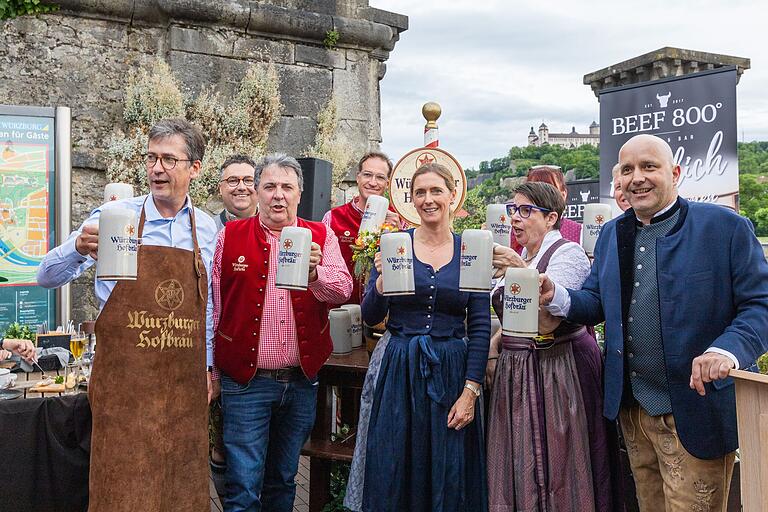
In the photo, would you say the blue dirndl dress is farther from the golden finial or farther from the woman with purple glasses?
the golden finial

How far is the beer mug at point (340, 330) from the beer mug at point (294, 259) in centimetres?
116

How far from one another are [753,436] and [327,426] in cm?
228

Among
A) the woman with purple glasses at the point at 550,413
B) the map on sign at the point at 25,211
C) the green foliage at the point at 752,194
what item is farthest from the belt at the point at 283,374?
the green foliage at the point at 752,194

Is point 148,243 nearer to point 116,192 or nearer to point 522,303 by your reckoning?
point 116,192

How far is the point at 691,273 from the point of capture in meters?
2.29

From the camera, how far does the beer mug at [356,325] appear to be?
12.1ft

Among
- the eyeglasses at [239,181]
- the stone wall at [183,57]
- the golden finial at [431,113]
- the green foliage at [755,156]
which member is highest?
the green foliage at [755,156]

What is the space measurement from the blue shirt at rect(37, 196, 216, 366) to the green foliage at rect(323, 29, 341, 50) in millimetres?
4291

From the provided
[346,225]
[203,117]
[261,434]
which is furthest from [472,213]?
[203,117]

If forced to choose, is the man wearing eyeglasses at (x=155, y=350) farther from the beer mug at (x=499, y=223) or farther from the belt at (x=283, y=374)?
the beer mug at (x=499, y=223)

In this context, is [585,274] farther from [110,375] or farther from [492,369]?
[110,375]

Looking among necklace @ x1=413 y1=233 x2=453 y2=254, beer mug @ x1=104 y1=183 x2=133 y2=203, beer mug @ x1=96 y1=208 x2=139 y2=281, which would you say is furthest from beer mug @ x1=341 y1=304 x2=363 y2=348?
beer mug @ x1=96 y1=208 x2=139 y2=281

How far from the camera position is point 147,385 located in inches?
96.0

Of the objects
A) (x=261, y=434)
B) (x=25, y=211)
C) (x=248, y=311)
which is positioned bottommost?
(x=261, y=434)
